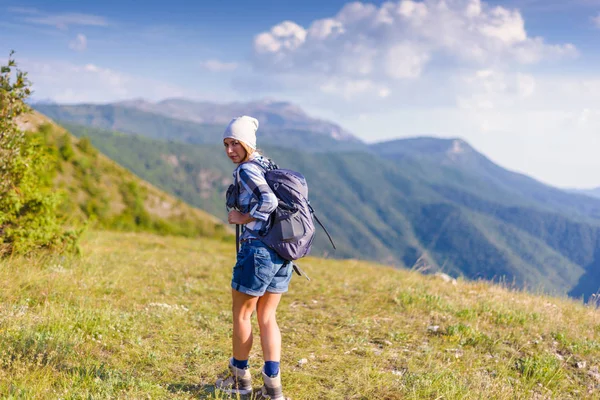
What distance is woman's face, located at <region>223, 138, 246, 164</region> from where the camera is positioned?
4508 millimetres

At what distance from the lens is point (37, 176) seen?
31.9 ft

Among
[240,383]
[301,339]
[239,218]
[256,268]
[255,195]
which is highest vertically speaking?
[255,195]

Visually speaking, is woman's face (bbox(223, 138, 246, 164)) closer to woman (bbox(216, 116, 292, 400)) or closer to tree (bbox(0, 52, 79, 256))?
woman (bbox(216, 116, 292, 400))

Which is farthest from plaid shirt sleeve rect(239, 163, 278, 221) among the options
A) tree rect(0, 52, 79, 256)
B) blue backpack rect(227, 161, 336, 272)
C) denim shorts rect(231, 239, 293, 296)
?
tree rect(0, 52, 79, 256)

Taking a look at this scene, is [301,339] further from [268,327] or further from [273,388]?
[268,327]

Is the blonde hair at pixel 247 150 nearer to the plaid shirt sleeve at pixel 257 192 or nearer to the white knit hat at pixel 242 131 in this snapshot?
the white knit hat at pixel 242 131

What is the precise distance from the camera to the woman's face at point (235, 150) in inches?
177

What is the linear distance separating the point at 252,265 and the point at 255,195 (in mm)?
755

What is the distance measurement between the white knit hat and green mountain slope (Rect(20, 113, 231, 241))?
59117mm

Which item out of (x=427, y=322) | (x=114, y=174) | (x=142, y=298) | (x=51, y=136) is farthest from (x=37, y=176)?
(x=114, y=174)

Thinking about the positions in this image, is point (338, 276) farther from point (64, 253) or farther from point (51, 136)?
point (51, 136)

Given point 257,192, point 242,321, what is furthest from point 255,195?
point 242,321

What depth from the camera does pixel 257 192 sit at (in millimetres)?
4289

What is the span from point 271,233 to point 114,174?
97771mm
